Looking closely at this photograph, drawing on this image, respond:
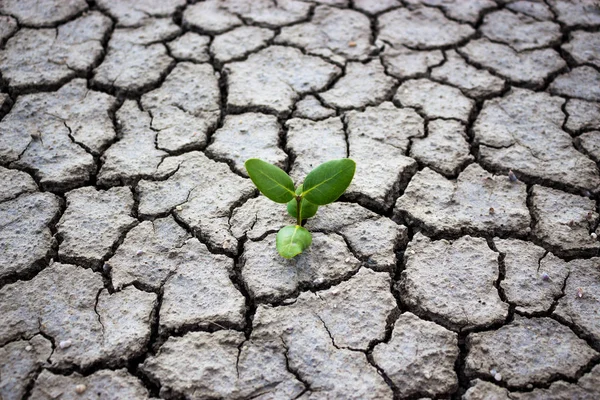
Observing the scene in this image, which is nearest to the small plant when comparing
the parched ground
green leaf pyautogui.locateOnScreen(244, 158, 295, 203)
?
green leaf pyautogui.locateOnScreen(244, 158, 295, 203)

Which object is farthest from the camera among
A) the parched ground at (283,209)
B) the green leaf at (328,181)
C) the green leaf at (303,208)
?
the green leaf at (303,208)

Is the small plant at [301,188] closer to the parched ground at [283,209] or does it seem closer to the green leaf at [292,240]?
the green leaf at [292,240]

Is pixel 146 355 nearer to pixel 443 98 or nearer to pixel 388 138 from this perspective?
pixel 388 138

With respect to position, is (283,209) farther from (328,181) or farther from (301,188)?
(328,181)

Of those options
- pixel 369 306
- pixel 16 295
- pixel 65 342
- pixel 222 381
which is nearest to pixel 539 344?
pixel 369 306

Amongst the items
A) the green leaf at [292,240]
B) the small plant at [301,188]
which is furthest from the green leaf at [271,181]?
the green leaf at [292,240]

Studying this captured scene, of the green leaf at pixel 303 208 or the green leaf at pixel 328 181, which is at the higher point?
the green leaf at pixel 328 181

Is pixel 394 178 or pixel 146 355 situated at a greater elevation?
pixel 394 178

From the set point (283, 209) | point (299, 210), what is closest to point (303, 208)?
point (299, 210)
